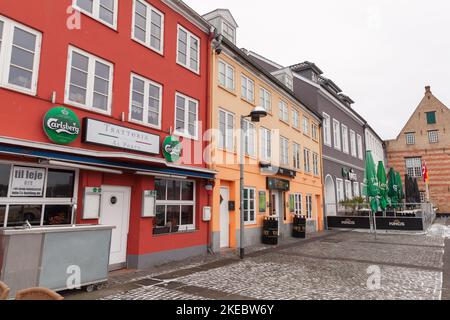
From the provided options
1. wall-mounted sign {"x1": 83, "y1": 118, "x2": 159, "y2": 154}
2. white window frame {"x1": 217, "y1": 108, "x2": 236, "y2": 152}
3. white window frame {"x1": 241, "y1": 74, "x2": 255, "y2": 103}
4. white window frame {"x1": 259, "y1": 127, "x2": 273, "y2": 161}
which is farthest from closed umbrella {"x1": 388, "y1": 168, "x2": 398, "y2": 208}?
wall-mounted sign {"x1": 83, "y1": 118, "x2": 159, "y2": 154}

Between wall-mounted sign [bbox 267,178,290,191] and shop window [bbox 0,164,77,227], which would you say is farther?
wall-mounted sign [bbox 267,178,290,191]

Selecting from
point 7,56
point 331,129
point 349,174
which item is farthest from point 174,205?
point 349,174

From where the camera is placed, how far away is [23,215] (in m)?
6.39

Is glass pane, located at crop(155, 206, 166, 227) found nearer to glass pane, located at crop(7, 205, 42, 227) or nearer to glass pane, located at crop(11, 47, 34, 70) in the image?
glass pane, located at crop(7, 205, 42, 227)

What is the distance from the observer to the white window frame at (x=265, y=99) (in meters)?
15.8

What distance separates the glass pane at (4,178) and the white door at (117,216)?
7.42 feet

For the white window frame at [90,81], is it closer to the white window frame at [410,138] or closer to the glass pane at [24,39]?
the glass pane at [24,39]

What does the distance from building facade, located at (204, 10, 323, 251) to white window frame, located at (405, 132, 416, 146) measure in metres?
27.8

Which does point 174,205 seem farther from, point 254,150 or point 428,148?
point 428,148

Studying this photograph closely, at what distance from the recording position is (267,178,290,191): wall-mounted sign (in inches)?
594

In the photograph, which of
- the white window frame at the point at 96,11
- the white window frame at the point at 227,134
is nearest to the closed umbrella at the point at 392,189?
the white window frame at the point at 227,134

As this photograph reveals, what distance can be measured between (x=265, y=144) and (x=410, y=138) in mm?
34204
